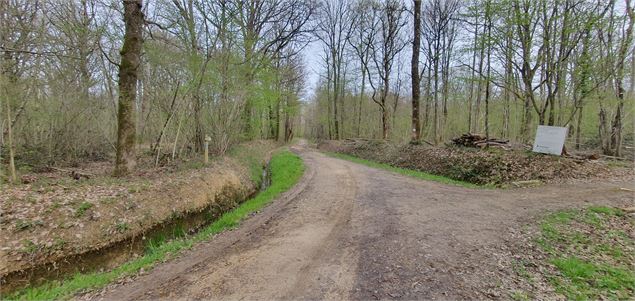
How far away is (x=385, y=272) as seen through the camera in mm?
3668

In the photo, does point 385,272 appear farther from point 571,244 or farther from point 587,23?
point 587,23

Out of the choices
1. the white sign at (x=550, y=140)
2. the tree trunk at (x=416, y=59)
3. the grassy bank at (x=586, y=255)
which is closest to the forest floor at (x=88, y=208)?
the grassy bank at (x=586, y=255)

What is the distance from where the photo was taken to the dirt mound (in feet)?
29.7

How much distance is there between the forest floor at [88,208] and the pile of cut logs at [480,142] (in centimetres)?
1082

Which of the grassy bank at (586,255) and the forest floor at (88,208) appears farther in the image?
the forest floor at (88,208)

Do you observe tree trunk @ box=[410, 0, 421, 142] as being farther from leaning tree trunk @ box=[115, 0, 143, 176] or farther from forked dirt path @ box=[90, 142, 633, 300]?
leaning tree trunk @ box=[115, 0, 143, 176]

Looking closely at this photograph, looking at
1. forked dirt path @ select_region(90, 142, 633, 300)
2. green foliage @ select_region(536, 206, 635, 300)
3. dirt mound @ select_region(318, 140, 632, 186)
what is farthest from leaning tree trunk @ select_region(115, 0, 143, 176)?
dirt mound @ select_region(318, 140, 632, 186)

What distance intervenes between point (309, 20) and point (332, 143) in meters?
11.6

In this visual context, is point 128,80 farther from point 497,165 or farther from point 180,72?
point 497,165

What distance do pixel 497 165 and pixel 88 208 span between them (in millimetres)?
12284

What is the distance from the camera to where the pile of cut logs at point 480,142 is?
12219 mm

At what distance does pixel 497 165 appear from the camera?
9.98 meters

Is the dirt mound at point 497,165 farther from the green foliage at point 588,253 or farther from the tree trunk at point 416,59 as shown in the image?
the green foliage at point 588,253

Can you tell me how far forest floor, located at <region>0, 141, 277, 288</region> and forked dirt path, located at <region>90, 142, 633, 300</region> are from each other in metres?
2.26
